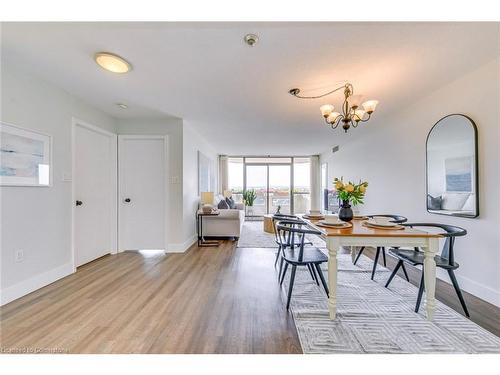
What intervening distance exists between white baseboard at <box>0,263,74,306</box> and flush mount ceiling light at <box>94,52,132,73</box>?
88.0 inches

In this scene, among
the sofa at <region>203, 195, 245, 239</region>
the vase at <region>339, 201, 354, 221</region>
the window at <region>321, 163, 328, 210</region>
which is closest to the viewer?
the vase at <region>339, 201, 354, 221</region>

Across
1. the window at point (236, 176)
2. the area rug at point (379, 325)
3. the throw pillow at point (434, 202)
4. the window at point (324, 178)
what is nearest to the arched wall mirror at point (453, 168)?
the throw pillow at point (434, 202)

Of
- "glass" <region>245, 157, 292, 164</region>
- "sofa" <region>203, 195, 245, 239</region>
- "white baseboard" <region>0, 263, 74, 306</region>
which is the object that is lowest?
"white baseboard" <region>0, 263, 74, 306</region>

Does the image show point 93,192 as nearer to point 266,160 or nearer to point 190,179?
point 190,179

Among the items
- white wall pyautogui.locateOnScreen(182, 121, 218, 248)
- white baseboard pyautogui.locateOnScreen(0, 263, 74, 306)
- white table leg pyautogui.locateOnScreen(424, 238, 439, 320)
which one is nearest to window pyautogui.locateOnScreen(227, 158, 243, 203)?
white wall pyautogui.locateOnScreen(182, 121, 218, 248)

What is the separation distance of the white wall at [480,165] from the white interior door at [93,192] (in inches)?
165

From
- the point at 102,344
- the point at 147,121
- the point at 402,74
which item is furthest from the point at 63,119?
the point at 402,74

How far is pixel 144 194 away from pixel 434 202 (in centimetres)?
416

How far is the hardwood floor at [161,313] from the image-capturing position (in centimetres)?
145

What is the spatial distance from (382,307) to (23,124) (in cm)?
383

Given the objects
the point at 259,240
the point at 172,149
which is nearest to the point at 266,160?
the point at 259,240

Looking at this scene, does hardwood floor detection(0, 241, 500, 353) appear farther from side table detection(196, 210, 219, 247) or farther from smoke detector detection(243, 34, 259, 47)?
smoke detector detection(243, 34, 259, 47)

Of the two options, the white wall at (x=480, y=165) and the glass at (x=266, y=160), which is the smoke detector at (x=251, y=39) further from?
the glass at (x=266, y=160)

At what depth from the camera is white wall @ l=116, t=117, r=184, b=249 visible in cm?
361
